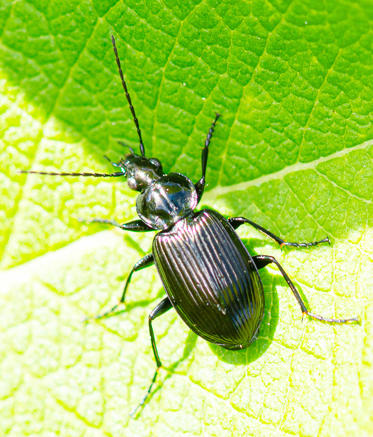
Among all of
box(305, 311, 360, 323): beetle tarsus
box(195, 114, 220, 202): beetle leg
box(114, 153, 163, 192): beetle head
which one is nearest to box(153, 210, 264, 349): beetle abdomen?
box(195, 114, 220, 202): beetle leg

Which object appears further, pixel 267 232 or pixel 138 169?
pixel 138 169

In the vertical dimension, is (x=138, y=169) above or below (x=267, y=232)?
above

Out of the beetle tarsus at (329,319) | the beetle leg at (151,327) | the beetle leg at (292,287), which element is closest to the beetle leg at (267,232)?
the beetle leg at (292,287)

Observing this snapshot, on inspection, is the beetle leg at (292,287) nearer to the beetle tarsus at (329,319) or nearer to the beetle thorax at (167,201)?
the beetle tarsus at (329,319)

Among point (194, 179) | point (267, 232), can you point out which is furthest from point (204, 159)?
point (267, 232)

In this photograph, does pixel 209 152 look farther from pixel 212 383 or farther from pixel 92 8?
pixel 212 383

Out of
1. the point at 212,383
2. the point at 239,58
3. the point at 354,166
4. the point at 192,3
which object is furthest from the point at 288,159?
the point at 212,383

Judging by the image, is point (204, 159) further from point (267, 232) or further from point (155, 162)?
point (267, 232)
